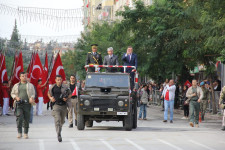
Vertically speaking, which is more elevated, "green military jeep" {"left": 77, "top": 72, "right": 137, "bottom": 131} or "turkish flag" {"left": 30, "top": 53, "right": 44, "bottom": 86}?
"turkish flag" {"left": 30, "top": 53, "right": 44, "bottom": 86}

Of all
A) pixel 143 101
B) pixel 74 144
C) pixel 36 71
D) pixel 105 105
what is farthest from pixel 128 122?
pixel 36 71

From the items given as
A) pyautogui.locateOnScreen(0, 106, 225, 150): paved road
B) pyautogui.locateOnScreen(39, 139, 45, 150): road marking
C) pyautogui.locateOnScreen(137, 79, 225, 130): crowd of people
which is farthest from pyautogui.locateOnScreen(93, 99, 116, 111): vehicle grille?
pyautogui.locateOnScreen(39, 139, 45, 150): road marking

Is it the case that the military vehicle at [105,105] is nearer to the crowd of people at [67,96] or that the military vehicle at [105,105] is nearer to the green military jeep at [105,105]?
the green military jeep at [105,105]

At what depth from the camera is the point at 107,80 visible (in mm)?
20188

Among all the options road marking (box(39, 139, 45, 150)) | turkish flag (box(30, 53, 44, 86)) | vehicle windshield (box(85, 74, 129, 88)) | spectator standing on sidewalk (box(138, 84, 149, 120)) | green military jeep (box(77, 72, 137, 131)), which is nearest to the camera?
road marking (box(39, 139, 45, 150))

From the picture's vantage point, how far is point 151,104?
4881 centimetres

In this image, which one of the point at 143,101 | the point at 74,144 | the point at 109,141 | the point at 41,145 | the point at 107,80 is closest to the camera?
the point at 41,145

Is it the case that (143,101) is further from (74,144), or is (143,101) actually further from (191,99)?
(74,144)

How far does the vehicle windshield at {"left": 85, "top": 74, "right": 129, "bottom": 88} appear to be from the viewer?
20.1 metres

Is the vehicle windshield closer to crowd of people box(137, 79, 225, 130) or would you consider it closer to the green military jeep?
the green military jeep

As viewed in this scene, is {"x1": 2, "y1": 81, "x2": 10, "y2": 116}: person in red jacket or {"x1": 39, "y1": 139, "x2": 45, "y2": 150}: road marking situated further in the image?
{"x1": 2, "y1": 81, "x2": 10, "y2": 116}: person in red jacket

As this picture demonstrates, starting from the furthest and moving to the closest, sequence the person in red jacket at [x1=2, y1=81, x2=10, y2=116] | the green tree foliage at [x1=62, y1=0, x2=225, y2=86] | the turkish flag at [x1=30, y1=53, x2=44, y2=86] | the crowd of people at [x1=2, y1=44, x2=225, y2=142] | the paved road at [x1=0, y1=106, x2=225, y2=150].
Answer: the green tree foliage at [x1=62, y1=0, x2=225, y2=86]
the turkish flag at [x1=30, y1=53, x2=44, y2=86]
the person in red jacket at [x1=2, y1=81, x2=10, y2=116]
the crowd of people at [x1=2, y1=44, x2=225, y2=142]
the paved road at [x1=0, y1=106, x2=225, y2=150]

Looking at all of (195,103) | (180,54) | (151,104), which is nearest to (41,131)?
(195,103)

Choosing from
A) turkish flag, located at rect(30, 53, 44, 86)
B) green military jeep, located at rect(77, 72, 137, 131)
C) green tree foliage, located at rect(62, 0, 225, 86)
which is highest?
green tree foliage, located at rect(62, 0, 225, 86)
